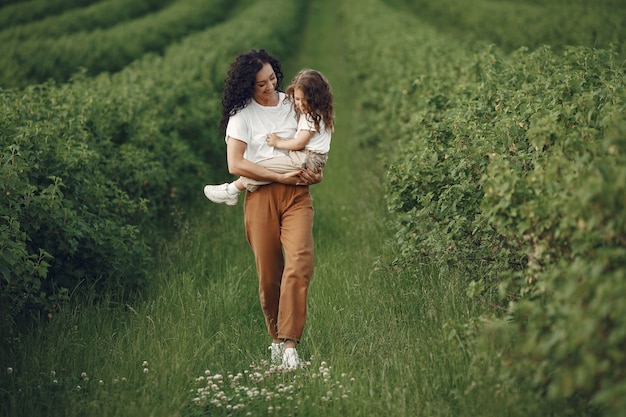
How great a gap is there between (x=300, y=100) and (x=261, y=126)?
347mm

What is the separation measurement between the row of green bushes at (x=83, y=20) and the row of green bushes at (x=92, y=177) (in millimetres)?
17225

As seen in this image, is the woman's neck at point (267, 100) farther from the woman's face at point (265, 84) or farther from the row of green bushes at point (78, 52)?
the row of green bushes at point (78, 52)

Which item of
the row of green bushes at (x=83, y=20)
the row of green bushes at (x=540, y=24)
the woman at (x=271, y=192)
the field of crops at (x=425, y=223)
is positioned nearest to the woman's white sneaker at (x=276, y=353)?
the woman at (x=271, y=192)

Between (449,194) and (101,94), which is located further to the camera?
(101,94)

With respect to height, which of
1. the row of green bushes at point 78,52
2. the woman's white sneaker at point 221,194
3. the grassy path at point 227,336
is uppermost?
the woman's white sneaker at point 221,194

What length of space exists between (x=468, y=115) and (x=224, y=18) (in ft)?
Result: 122

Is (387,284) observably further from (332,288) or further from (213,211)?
(213,211)

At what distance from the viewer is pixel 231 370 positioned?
4.96 meters

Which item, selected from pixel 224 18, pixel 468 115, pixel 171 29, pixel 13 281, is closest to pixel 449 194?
pixel 468 115

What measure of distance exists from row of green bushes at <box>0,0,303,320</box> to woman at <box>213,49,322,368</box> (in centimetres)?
152

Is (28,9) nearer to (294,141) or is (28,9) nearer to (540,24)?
(540,24)

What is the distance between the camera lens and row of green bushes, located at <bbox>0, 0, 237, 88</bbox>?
62.3 feet

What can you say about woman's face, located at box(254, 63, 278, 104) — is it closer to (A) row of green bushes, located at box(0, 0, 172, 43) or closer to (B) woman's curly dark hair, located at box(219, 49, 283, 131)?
(B) woman's curly dark hair, located at box(219, 49, 283, 131)

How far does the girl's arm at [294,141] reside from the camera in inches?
193
